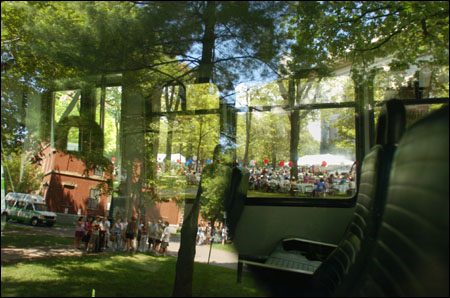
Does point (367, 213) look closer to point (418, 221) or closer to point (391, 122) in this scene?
point (391, 122)

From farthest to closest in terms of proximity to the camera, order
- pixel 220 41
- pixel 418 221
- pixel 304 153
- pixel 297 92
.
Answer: pixel 304 153
pixel 297 92
pixel 220 41
pixel 418 221

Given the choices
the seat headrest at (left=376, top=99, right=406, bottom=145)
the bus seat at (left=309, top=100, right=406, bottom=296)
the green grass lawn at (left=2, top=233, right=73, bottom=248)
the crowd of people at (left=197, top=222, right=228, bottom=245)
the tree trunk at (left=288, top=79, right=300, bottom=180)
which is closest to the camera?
the bus seat at (left=309, top=100, right=406, bottom=296)

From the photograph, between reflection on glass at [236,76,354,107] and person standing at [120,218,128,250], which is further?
reflection on glass at [236,76,354,107]

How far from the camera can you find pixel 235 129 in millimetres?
2219

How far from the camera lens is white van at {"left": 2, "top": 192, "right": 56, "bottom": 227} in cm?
220

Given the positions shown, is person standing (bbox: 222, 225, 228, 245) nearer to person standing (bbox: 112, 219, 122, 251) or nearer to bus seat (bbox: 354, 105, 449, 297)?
person standing (bbox: 112, 219, 122, 251)

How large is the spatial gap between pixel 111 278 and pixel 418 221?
1.53 metres

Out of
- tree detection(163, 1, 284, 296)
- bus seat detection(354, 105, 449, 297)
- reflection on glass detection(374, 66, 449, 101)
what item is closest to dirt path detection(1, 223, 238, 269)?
tree detection(163, 1, 284, 296)

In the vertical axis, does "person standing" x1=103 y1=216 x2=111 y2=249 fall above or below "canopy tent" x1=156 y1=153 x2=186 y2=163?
below

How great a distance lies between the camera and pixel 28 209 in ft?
7.30

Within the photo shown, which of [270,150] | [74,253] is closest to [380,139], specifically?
[270,150]

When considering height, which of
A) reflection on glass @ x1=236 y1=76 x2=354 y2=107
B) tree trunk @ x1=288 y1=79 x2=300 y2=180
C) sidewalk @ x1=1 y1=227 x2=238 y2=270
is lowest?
sidewalk @ x1=1 y1=227 x2=238 y2=270

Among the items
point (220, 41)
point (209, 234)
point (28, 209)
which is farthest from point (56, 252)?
point (220, 41)

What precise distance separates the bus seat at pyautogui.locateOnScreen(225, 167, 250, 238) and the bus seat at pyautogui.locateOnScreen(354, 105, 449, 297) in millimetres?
890
